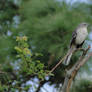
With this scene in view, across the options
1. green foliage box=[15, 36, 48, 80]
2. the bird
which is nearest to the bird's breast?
the bird

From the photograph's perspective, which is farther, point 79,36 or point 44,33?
point 44,33

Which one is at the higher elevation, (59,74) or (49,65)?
(49,65)

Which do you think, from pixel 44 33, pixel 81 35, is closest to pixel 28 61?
pixel 81 35

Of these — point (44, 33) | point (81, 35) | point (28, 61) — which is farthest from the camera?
point (44, 33)

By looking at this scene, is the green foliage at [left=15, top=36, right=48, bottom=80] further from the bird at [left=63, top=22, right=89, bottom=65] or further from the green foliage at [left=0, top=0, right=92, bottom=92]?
the bird at [left=63, top=22, right=89, bottom=65]

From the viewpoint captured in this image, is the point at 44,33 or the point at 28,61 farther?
the point at 44,33

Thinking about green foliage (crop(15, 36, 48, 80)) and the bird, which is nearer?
green foliage (crop(15, 36, 48, 80))

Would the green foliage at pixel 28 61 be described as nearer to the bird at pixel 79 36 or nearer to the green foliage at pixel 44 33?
the green foliage at pixel 44 33

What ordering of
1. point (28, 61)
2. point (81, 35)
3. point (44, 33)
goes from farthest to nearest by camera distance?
point (44, 33) → point (81, 35) → point (28, 61)

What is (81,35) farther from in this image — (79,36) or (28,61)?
(28,61)

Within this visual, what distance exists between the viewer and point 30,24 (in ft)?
7.11

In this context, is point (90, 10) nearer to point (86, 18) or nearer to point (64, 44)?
point (86, 18)

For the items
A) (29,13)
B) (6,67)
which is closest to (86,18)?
(29,13)

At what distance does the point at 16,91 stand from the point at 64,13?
843 millimetres
